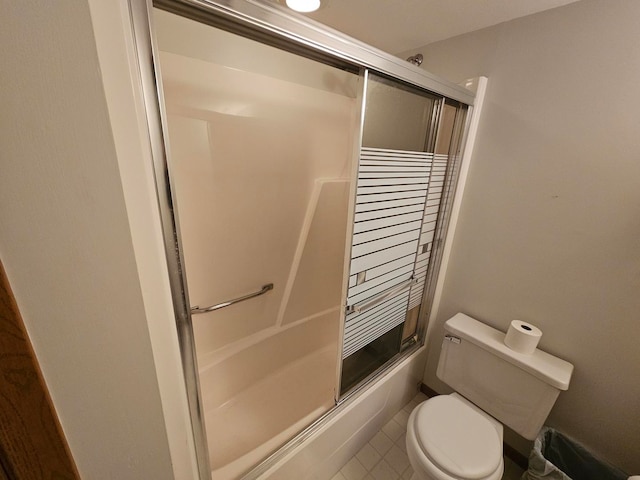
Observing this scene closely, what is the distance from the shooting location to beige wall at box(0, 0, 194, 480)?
1.03ft

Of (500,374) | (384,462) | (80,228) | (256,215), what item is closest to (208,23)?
(80,228)

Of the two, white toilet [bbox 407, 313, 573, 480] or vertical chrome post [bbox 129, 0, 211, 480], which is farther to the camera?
white toilet [bbox 407, 313, 573, 480]

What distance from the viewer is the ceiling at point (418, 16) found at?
1.02 meters

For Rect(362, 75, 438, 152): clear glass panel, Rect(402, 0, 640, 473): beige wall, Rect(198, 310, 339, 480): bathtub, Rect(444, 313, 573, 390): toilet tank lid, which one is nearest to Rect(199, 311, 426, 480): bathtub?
Rect(198, 310, 339, 480): bathtub

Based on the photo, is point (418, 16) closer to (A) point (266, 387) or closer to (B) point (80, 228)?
(B) point (80, 228)

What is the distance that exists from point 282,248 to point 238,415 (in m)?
1.04

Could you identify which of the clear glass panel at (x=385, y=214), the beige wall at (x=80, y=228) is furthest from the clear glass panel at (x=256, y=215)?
the beige wall at (x=80, y=228)

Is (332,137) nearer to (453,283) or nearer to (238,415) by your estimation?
(453,283)

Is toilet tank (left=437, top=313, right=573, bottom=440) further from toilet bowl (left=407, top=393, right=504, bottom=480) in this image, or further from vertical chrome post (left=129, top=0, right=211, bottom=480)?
vertical chrome post (left=129, top=0, right=211, bottom=480)

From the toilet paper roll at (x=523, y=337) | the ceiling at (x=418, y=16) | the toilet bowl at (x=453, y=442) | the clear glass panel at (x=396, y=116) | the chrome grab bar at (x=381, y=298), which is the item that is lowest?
the toilet bowl at (x=453, y=442)

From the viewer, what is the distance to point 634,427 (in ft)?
3.45

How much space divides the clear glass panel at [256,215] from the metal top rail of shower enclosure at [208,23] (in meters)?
0.56

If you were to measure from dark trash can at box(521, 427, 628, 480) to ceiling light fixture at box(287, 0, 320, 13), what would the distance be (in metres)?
2.15

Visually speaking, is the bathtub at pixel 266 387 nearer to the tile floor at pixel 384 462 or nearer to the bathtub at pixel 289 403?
the bathtub at pixel 289 403
